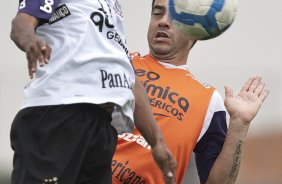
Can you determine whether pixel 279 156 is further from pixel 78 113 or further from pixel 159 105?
pixel 78 113

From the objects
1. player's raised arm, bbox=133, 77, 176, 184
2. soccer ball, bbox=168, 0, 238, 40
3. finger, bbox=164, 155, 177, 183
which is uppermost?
soccer ball, bbox=168, 0, 238, 40

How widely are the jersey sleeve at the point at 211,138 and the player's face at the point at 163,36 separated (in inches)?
13.1

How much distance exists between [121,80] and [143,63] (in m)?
1.35

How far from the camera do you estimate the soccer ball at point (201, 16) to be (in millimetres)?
4277

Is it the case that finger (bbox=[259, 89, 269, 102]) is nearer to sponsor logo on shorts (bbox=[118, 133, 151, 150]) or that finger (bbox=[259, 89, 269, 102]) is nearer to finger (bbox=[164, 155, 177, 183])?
Answer: sponsor logo on shorts (bbox=[118, 133, 151, 150])

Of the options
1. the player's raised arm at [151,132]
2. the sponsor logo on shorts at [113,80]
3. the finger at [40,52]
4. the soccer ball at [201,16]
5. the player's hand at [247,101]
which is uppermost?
the finger at [40,52]

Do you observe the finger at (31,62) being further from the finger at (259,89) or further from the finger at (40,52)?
the finger at (259,89)

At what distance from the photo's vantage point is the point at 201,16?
427 cm

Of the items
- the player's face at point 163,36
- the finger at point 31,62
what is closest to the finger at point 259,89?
the player's face at point 163,36

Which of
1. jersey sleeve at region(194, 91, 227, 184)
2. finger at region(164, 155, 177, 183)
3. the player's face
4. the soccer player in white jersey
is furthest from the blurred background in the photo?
the soccer player in white jersey

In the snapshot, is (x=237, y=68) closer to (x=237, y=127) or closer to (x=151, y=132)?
(x=237, y=127)

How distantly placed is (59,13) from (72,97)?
322mm

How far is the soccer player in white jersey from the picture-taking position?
3.28 metres

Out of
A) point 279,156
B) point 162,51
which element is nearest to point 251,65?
point 279,156
